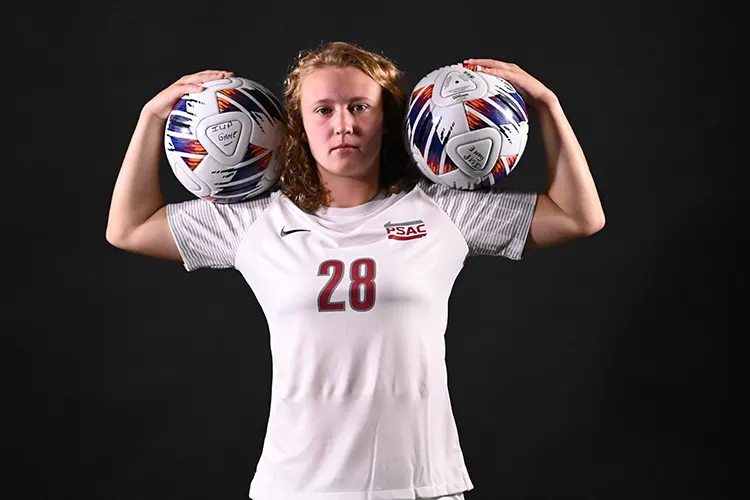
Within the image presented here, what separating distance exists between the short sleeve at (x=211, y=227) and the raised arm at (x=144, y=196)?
0.03m

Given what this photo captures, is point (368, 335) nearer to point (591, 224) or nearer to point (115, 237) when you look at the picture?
point (591, 224)

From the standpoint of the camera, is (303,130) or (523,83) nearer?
(523,83)

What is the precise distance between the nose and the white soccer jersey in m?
0.18

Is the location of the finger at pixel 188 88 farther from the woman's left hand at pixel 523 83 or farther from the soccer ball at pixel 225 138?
the woman's left hand at pixel 523 83

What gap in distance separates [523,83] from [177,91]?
2.33 feet

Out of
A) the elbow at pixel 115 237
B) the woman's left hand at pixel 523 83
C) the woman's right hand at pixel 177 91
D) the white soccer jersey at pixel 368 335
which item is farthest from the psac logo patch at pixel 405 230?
the elbow at pixel 115 237

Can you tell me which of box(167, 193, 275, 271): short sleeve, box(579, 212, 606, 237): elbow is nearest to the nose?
box(167, 193, 275, 271): short sleeve

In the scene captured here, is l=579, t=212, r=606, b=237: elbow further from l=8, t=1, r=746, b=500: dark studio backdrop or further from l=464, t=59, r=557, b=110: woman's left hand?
l=8, t=1, r=746, b=500: dark studio backdrop

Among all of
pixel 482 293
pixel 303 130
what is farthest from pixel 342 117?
pixel 482 293

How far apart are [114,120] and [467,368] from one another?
1.39m

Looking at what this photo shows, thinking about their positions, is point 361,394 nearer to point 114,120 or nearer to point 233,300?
point 233,300

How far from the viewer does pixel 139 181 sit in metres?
2.36

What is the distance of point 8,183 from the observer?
11.7 ft

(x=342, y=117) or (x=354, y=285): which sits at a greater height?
(x=342, y=117)
